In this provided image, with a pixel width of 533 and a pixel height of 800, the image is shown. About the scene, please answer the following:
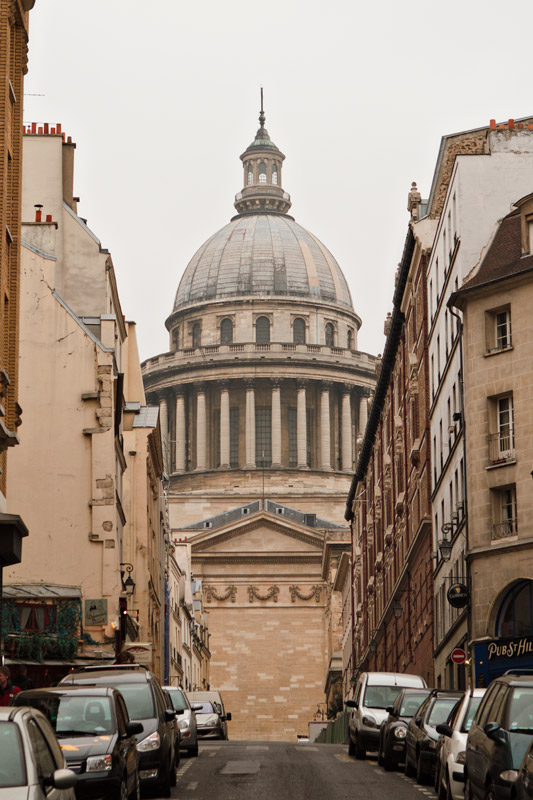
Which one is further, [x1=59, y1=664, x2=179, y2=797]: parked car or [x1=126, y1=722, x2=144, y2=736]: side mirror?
[x1=59, y1=664, x2=179, y2=797]: parked car

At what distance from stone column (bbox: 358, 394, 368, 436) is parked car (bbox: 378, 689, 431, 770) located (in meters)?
113

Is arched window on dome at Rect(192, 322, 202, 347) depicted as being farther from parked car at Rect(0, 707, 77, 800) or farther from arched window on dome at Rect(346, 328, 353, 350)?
parked car at Rect(0, 707, 77, 800)

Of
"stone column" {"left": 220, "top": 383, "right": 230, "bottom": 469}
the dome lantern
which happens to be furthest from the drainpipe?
the dome lantern

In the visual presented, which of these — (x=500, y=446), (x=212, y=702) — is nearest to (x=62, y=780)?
(x=500, y=446)

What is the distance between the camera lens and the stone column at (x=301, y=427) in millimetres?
140625


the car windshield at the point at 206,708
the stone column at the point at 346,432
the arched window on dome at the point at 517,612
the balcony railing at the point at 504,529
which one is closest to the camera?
the arched window on dome at the point at 517,612

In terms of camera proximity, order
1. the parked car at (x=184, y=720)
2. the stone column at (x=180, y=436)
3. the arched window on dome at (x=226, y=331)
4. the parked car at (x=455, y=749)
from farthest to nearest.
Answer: the arched window on dome at (x=226, y=331)
the stone column at (x=180, y=436)
the parked car at (x=184, y=720)
the parked car at (x=455, y=749)

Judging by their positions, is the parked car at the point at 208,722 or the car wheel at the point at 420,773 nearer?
the car wheel at the point at 420,773

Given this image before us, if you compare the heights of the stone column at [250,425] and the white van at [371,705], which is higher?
the stone column at [250,425]

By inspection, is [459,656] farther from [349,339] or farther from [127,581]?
[349,339]

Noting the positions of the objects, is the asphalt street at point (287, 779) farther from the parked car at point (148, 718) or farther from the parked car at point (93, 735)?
the parked car at point (93, 735)

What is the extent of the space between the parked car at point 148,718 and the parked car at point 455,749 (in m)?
4.12

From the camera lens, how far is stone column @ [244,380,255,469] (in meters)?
140

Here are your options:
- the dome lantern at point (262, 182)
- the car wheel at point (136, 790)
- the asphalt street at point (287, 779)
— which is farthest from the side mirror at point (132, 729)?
the dome lantern at point (262, 182)
